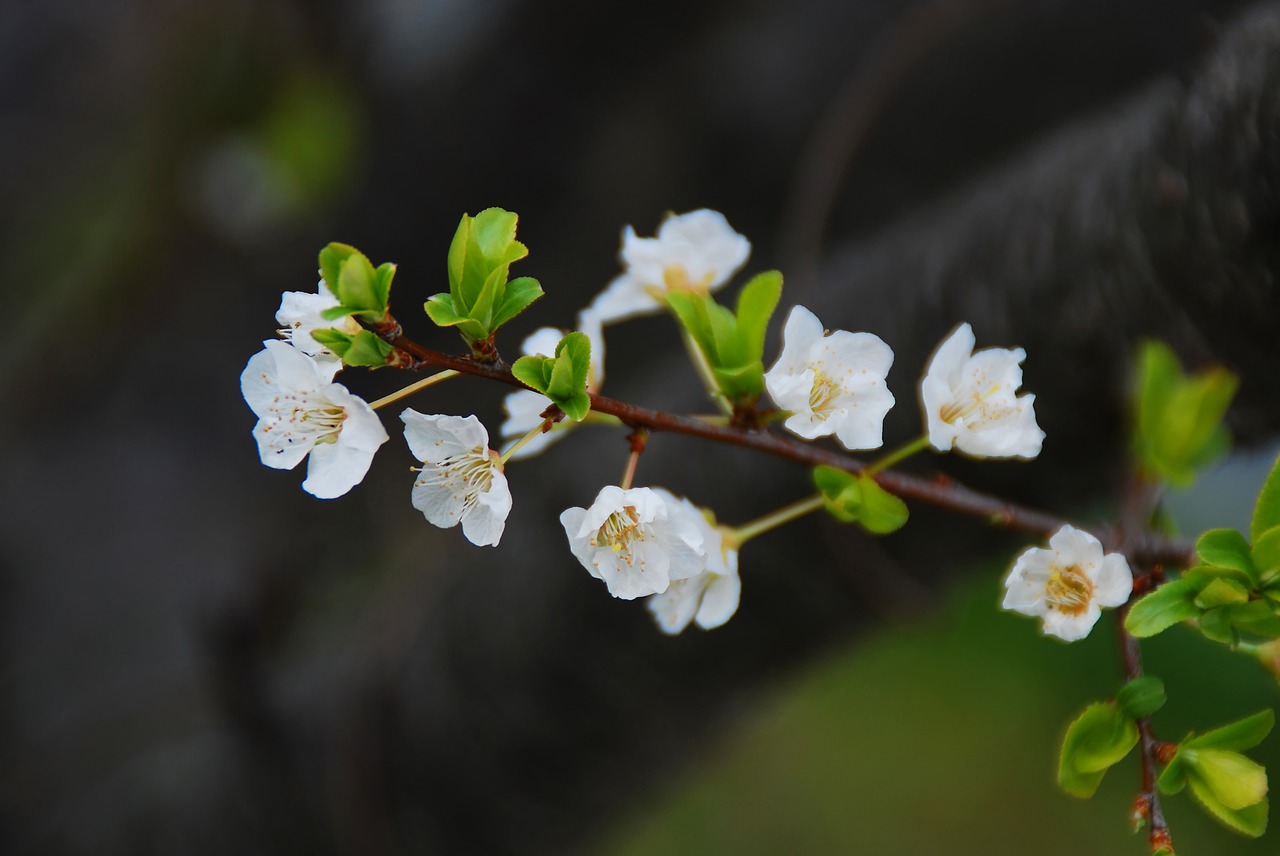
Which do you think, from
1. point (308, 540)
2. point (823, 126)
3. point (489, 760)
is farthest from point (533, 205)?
point (489, 760)

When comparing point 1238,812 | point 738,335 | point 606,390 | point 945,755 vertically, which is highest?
point 738,335

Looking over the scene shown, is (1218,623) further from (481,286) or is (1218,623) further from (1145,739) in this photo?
(481,286)

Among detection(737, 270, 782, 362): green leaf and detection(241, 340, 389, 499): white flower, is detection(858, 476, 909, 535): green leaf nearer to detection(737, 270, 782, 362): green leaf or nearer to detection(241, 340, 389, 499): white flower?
detection(737, 270, 782, 362): green leaf

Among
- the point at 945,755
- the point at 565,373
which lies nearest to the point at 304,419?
the point at 565,373

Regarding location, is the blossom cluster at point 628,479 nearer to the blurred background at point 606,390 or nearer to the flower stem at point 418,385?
the flower stem at point 418,385

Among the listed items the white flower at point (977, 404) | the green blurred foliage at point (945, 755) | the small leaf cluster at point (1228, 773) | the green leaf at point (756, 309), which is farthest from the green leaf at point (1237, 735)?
the green blurred foliage at point (945, 755)

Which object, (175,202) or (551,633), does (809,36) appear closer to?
→ (551,633)
